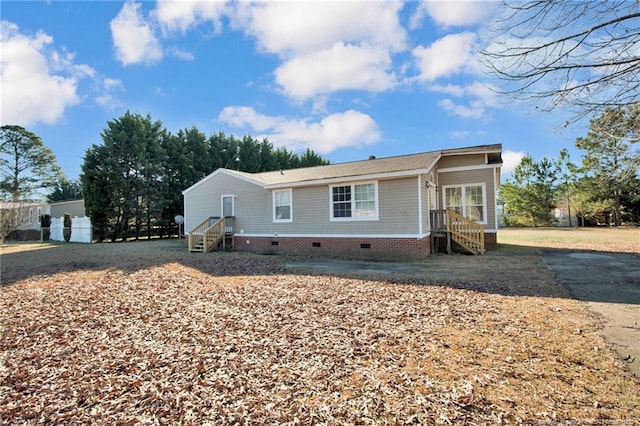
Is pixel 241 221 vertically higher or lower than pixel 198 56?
lower

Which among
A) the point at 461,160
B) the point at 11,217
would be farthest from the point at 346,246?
the point at 11,217

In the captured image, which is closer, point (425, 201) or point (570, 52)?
point (570, 52)

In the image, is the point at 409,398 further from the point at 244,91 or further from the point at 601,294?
the point at 244,91

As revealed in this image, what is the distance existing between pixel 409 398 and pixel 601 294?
5815mm

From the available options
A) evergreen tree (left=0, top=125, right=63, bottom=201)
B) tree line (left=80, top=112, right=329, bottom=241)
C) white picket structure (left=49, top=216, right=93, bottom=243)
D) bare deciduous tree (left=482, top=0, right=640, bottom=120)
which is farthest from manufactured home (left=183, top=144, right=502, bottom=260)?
evergreen tree (left=0, top=125, right=63, bottom=201)

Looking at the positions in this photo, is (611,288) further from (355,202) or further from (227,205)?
(227,205)

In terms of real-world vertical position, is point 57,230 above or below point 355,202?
below

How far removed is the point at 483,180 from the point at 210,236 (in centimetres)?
1262

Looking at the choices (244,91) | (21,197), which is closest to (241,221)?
(244,91)

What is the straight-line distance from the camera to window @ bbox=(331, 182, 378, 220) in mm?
11891

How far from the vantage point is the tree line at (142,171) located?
21.9 m

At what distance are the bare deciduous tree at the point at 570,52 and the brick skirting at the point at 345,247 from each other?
6.90 metres

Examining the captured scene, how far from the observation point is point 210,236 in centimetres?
1496

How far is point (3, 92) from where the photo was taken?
830cm
